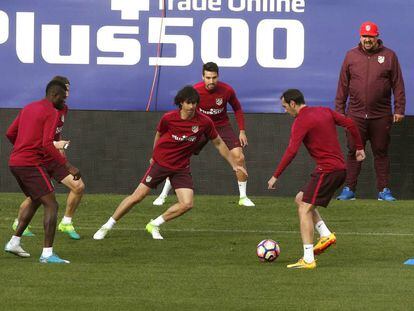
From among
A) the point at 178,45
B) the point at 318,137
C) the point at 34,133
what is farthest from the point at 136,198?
the point at 178,45

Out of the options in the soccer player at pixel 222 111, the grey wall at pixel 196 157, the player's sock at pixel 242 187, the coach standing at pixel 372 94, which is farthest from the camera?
the grey wall at pixel 196 157

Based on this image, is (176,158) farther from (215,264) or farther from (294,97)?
(294,97)

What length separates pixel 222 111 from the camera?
19.5 meters

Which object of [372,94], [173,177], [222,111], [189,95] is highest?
[189,95]

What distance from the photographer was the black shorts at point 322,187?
1399 centimetres

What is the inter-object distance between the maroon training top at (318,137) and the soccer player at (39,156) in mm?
2256

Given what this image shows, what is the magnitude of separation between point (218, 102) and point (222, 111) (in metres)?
0.22

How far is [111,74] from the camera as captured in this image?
2188 cm

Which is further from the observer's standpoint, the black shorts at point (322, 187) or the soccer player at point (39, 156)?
→ the black shorts at point (322, 187)

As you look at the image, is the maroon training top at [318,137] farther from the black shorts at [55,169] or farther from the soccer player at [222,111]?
the soccer player at [222,111]

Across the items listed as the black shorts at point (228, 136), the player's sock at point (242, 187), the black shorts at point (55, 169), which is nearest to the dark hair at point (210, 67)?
the black shorts at point (228, 136)

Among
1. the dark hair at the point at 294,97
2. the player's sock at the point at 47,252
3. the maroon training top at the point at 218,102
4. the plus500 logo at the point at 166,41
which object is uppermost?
the dark hair at the point at 294,97

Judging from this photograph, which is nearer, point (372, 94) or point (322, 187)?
point (322, 187)

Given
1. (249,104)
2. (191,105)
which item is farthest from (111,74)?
(191,105)
